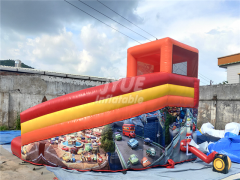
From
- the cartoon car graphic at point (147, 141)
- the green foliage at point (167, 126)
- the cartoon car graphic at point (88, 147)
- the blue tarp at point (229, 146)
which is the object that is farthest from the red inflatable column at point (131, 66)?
the blue tarp at point (229, 146)

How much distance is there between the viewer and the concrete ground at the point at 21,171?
9.71ft

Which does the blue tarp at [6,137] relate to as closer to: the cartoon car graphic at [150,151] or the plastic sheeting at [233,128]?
the cartoon car graphic at [150,151]

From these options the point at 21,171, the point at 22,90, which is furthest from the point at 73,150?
the point at 22,90

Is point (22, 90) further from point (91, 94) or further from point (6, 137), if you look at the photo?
point (91, 94)

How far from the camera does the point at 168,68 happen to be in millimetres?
3826

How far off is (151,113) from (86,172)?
1542 mm

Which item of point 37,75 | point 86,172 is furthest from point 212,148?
point 37,75

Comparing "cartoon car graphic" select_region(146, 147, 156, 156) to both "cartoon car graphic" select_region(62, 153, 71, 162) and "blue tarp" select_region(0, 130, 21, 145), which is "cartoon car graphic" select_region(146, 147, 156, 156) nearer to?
"cartoon car graphic" select_region(62, 153, 71, 162)

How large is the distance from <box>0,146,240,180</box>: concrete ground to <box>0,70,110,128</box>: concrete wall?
12.0ft

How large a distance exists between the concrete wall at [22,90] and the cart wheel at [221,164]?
646 centimetres

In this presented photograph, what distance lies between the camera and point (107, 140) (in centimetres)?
317

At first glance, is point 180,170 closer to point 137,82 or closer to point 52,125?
point 137,82

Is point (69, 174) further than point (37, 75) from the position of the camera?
No

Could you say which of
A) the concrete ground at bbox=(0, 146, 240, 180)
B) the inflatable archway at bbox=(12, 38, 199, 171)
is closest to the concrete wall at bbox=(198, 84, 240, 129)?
the concrete ground at bbox=(0, 146, 240, 180)
